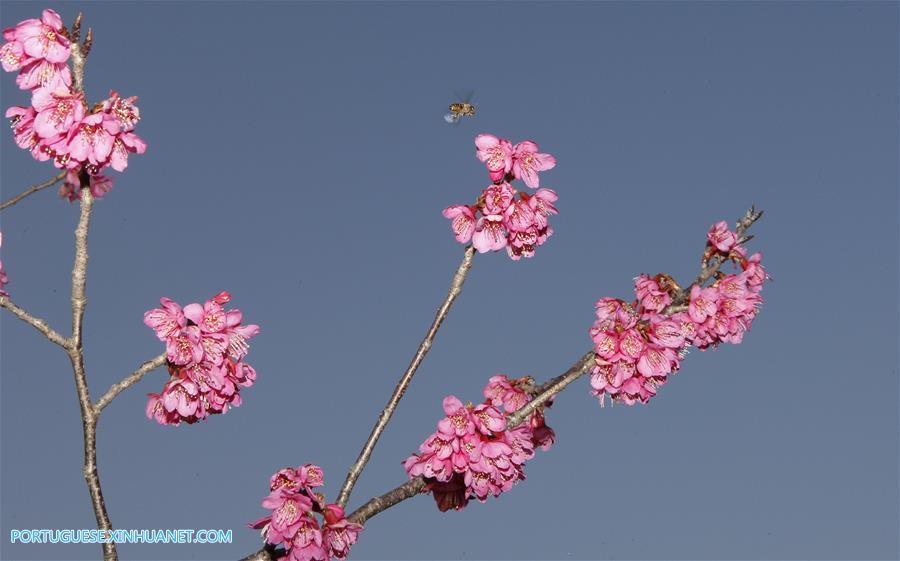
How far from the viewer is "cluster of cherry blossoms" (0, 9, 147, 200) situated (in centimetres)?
525

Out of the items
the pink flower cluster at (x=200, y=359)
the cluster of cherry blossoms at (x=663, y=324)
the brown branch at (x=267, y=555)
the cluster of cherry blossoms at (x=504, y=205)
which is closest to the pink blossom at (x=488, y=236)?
the cluster of cherry blossoms at (x=504, y=205)

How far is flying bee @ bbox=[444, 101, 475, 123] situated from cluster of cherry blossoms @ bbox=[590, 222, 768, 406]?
363 cm

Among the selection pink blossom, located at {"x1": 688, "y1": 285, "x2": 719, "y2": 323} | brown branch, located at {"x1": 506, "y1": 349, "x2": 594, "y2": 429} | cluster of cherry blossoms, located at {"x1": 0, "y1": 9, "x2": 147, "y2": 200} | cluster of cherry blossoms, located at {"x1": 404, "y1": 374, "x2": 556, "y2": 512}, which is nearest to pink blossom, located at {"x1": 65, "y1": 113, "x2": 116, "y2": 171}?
cluster of cherry blossoms, located at {"x1": 0, "y1": 9, "x2": 147, "y2": 200}

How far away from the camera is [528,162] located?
6262 mm

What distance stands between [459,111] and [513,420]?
4411 mm

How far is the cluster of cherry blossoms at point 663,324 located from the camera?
240 inches

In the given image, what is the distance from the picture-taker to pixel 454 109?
9711 mm

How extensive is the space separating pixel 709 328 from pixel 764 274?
2.13ft

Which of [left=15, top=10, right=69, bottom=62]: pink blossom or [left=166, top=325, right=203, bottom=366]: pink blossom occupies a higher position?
[left=15, top=10, right=69, bottom=62]: pink blossom

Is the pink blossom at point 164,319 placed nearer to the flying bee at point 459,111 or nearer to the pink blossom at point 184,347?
the pink blossom at point 184,347

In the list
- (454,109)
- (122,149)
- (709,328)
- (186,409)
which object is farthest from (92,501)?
(454,109)

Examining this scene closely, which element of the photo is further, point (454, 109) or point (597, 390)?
point (454, 109)

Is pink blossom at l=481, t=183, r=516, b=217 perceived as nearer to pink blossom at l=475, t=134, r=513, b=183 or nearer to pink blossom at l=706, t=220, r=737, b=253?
pink blossom at l=475, t=134, r=513, b=183

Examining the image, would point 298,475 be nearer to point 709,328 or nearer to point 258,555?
point 258,555
